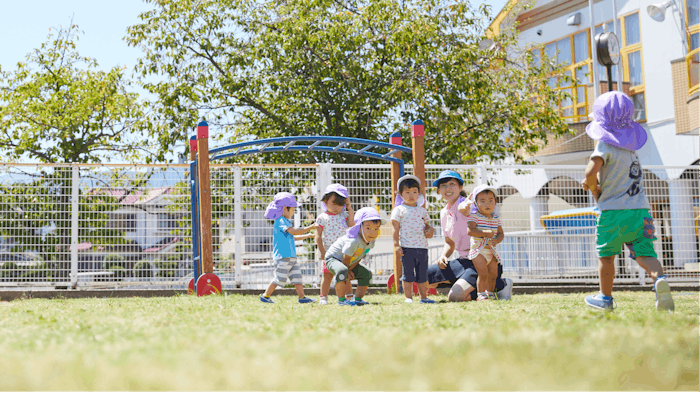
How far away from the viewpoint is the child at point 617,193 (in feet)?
14.9

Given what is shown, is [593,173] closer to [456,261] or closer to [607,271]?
[607,271]

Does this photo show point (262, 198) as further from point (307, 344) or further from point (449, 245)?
point (307, 344)

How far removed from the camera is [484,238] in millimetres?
6617

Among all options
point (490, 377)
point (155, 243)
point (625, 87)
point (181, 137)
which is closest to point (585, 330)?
point (490, 377)

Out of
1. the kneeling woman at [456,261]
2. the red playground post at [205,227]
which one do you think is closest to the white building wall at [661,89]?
the kneeling woman at [456,261]

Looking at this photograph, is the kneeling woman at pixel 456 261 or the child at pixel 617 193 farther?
the kneeling woman at pixel 456 261

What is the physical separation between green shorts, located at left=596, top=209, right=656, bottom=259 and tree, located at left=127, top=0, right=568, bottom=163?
28.7 ft

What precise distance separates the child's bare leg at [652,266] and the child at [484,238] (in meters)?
2.06

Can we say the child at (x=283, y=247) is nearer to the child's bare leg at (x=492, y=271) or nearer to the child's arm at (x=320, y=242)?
the child's arm at (x=320, y=242)

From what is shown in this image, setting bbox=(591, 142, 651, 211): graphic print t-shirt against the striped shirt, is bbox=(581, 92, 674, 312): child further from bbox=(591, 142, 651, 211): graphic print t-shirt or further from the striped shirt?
the striped shirt

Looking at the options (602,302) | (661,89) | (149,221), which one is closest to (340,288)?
(602,302)

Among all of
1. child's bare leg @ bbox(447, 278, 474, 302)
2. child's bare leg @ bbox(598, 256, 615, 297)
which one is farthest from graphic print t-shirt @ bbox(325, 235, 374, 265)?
child's bare leg @ bbox(598, 256, 615, 297)

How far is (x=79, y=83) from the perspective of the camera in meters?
16.0

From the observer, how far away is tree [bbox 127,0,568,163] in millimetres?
13422
